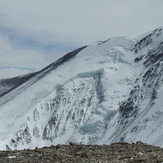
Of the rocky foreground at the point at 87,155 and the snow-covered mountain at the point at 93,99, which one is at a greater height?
the rocky foreground at the point at 87,155

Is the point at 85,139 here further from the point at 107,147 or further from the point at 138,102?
the point at 107,147

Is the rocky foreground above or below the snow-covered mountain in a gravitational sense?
above

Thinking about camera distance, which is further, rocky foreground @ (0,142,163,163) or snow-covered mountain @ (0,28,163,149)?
snow-covered mountain @ (0,28,163,149)

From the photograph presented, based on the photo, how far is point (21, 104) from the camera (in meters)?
120

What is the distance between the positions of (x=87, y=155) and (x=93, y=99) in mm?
103280

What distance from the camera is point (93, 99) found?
384ft

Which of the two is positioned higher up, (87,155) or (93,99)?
(87,155)

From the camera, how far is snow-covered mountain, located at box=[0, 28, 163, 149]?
330ft

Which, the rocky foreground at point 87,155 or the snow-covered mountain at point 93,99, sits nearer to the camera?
the rocky foreground at point 87,155

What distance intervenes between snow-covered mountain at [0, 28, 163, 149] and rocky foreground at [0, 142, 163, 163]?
243 feet

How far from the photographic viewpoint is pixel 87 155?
13883 mm

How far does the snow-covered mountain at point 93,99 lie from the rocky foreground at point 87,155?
7412cm

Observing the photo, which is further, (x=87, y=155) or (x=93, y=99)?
(x=93, y=99)

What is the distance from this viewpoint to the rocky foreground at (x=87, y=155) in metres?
13.1
